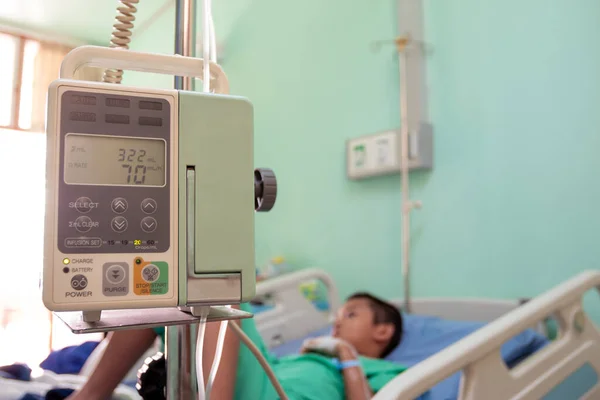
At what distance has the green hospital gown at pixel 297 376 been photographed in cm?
83

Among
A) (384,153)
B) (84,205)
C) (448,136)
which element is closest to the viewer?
(84,205)

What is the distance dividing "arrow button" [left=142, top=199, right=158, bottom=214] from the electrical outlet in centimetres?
172

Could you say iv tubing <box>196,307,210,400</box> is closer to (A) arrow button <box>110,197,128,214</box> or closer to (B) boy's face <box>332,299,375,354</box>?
(A) arrow button <box>110,197,128,214</box>

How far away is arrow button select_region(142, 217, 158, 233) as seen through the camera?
1.34ft

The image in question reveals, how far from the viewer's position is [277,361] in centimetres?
137

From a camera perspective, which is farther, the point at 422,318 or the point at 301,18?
the point at 301,18

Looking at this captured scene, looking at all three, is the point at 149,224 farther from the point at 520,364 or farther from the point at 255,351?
the point at 520,364

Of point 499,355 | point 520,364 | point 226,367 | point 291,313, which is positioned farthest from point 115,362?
point 291,313

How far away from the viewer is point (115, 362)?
0.87 m

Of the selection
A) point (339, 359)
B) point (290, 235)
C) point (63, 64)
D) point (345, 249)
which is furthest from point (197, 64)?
point (290, 235)

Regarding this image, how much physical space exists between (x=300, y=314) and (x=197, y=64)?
168 cm

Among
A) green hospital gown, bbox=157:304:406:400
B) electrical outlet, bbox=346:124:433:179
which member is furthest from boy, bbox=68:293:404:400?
electrical outlet, bbox=346:124:433:179

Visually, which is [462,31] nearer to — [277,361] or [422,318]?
[422,318]

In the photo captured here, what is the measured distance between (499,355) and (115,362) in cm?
73
